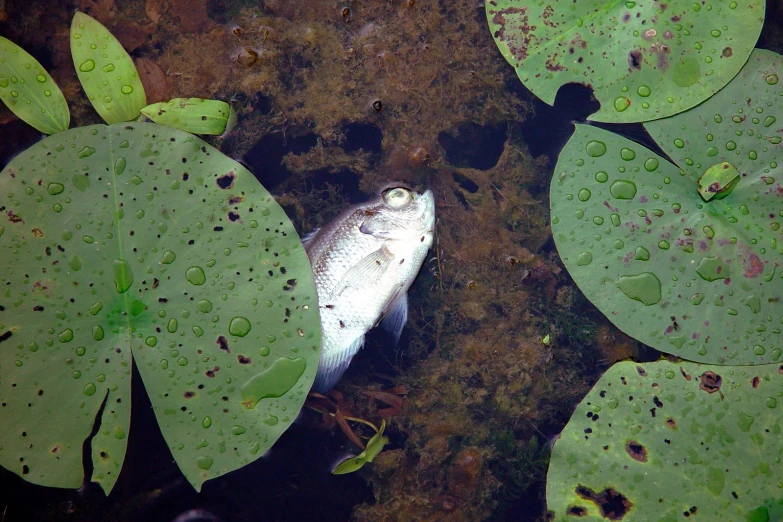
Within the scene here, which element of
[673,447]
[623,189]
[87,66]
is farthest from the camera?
[87,66]

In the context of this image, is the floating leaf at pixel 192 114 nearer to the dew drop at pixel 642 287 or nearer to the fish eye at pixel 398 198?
the fish eye at pixel 398 198

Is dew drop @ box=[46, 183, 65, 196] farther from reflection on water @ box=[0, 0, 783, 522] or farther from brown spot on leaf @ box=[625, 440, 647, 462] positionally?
brown spot on leaf @ box=[625, 440, 647, 462]

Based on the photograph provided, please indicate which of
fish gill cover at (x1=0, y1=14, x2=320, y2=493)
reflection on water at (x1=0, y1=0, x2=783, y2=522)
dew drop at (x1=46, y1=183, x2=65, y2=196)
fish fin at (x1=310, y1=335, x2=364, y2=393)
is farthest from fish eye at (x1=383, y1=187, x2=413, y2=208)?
dew drop at (x1=46, y1=183, x2=65, y2=196)

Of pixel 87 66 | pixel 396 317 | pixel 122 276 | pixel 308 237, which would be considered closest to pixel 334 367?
pixel 396 317

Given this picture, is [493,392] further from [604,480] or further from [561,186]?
[561,186]

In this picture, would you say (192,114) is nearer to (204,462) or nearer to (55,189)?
(55,189)

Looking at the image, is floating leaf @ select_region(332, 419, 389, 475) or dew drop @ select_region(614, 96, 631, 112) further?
floating leaf @ select_region(332, 419, 389, 475)

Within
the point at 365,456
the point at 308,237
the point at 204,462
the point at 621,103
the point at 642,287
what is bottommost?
the point at 365,456
